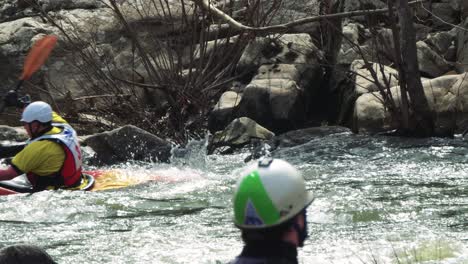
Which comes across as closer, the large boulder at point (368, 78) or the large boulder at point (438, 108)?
the large boulder at point (438, 108)

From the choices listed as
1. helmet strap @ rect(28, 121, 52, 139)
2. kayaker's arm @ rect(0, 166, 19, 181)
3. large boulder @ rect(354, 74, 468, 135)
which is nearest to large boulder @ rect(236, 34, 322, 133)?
large boulder @ rect(354, 74, 468, 135)

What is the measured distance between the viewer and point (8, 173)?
26.1 feet

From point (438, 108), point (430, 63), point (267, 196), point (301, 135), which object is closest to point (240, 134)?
point (301, 135)

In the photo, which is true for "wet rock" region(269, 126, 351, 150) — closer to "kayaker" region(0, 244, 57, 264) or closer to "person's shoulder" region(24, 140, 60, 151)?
"person's shoulder" region(24, 140, 60, 151)

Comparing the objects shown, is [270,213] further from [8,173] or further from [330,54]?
[330,54]

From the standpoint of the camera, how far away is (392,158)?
10109 mm

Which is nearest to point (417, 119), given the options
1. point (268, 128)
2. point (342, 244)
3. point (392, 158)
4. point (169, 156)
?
point (392, 158)

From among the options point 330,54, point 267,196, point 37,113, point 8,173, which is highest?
point 267,196

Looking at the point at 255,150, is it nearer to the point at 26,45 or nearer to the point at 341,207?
the point at 341,207

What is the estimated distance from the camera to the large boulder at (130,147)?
10992mm

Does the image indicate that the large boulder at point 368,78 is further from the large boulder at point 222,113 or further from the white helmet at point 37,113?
the white helmet at point 37,113

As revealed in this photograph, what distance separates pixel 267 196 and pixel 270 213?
0.18 feet

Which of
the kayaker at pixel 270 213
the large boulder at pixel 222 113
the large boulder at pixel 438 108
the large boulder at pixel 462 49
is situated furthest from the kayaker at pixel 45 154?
the large boulder at pixel 462 49

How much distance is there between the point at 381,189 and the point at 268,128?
16.0ft
